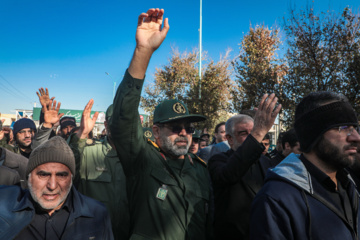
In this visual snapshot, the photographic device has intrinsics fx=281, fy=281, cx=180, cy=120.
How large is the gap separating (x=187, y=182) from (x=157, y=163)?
0.98 ft

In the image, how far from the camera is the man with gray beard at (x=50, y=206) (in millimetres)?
2039

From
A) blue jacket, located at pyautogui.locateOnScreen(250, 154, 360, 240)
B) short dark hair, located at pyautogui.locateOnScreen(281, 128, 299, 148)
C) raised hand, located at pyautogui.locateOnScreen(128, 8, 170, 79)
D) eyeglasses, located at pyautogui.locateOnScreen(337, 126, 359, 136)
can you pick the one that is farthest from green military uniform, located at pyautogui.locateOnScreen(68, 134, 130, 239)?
short dark hair, located at pyautogui.locateOnScreen(281, 128, 299, 148)

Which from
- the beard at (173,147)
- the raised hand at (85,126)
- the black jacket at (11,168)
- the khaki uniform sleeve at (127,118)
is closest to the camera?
the khaki uniform sleeve at (127,118)

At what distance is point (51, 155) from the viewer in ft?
7.70

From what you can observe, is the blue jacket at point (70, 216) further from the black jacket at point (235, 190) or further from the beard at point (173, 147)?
the black jacket at point (235, 190)

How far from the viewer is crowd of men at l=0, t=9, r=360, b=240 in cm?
162

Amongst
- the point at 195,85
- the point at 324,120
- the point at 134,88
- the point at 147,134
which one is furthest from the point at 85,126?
the point at 195,85

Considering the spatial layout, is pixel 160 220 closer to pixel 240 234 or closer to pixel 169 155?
pixel 169 155

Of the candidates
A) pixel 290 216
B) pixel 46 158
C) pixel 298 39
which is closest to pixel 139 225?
pixel 46 158

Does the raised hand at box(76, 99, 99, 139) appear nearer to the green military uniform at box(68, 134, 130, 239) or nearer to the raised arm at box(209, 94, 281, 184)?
the green military uniform at box(68, 134, 130, 239)

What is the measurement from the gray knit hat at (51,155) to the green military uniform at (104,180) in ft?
1.74

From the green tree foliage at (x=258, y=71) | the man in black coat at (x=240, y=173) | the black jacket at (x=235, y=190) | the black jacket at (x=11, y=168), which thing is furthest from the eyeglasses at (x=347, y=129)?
the green tree foliage at (x=258, y=71)

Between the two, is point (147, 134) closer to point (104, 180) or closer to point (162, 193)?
point (104, 180)

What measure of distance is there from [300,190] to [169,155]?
118cm
